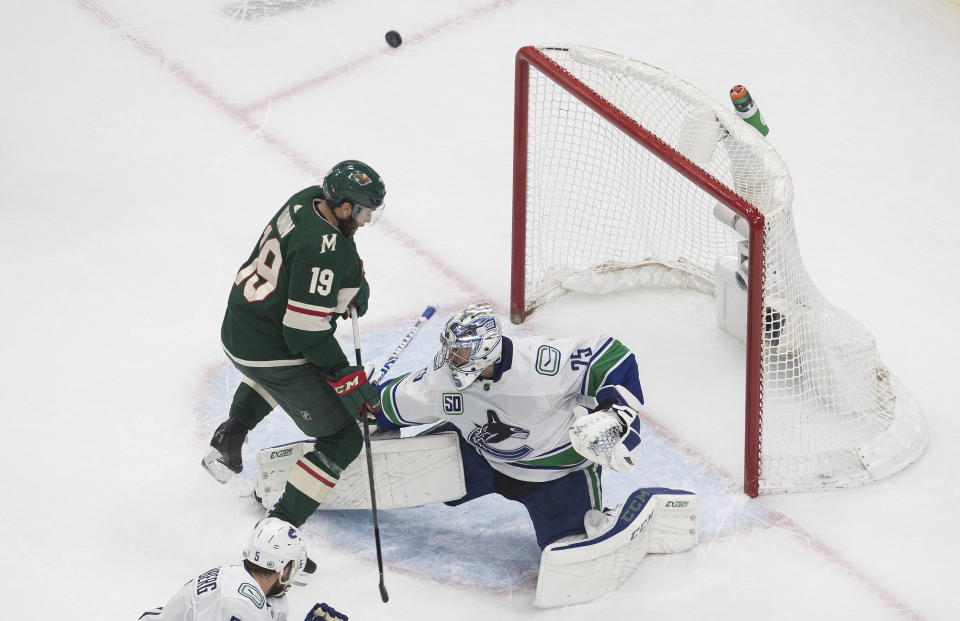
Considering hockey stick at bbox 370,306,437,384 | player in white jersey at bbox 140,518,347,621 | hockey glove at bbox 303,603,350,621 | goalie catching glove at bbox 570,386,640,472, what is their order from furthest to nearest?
hockey stick at bbox 370,306,437,384 < goalie catching glove at bbox 570,386,640,472 < hockey glove at bbox 303,603,350,621 < player in white jersey at bbox 140,518,347,621

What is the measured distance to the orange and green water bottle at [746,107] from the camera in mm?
4594

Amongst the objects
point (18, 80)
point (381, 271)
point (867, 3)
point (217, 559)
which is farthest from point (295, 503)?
point (867, 3)

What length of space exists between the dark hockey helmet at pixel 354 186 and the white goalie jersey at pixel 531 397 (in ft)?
1.64

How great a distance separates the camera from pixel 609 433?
12.4 feet

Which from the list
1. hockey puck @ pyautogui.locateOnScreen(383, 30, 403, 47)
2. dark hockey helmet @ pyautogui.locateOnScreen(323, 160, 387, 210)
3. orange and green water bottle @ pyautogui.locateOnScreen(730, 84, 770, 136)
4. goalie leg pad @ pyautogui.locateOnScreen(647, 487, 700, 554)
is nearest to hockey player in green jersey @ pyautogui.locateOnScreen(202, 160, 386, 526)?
dark hockey helmet @ pyautogui.locateOnScreen(323, 160, 387, 210)

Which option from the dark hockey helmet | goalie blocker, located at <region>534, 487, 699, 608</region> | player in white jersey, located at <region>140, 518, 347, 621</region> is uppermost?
the dark hockey helmet

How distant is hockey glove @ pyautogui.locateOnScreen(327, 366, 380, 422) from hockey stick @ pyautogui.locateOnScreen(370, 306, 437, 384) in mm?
654

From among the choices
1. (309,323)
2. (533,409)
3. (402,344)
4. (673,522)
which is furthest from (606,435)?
(402,344)

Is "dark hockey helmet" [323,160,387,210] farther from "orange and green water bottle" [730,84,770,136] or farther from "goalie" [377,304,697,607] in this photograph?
"orange and green water bottle" [730,84,770,136]

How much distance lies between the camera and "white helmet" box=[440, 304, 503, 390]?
3.80m

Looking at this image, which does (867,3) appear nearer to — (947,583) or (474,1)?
(474,1)

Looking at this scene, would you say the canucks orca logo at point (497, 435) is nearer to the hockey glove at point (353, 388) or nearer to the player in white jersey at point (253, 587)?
the hockey glove at point (353, 388)

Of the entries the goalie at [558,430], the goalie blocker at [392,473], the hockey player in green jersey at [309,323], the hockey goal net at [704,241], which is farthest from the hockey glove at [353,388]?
the hockey goal net at [704,241]

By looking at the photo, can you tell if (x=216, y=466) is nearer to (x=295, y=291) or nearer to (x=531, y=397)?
(x=295, y=291)
